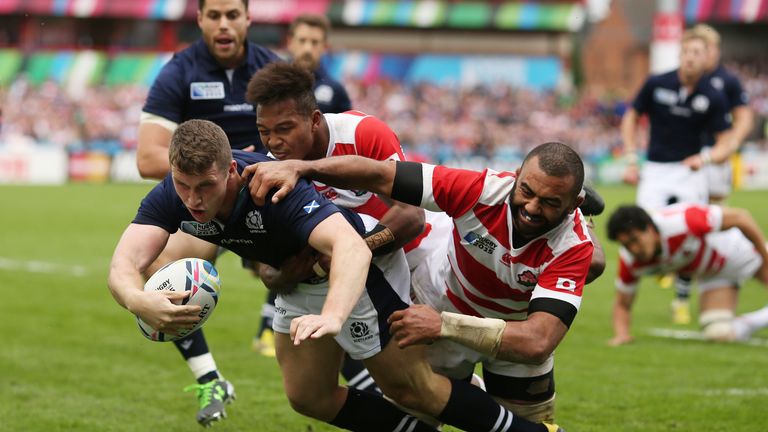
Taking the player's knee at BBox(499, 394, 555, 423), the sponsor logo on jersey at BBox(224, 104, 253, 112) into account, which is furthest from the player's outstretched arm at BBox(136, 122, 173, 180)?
the player's knee at BBox(499, 394, 555, 423)

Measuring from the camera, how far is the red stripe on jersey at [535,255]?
5195 millimetres

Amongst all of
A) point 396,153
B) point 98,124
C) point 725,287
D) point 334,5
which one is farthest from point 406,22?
point 396,153

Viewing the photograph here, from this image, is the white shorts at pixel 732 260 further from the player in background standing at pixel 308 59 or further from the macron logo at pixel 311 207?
the macron logo at pixel 311 207

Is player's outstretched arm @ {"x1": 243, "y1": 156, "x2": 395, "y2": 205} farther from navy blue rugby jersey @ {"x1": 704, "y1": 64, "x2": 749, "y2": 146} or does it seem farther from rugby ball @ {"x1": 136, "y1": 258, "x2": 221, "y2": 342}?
navy blue rugby jersey @ {"x1": 704, "y1": 64, "x2": 749, "y2": 146}

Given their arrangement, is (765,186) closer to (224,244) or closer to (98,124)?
(98,124)

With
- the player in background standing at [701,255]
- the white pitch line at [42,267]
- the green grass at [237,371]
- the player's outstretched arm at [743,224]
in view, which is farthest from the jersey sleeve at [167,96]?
the white pitch line at [42,267]

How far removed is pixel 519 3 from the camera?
52.3 meters

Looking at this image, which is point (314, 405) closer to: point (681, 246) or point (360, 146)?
point (360, 146)

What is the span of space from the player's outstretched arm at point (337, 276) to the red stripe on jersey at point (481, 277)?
1017 millimetres

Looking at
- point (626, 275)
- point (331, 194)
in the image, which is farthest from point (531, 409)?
point (626, 275)

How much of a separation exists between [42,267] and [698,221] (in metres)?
9.25

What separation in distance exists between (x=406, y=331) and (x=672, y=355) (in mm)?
4776

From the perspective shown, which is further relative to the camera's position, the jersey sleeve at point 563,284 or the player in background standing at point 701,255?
the player in background standing at point 701,255

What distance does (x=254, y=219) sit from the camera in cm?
491
